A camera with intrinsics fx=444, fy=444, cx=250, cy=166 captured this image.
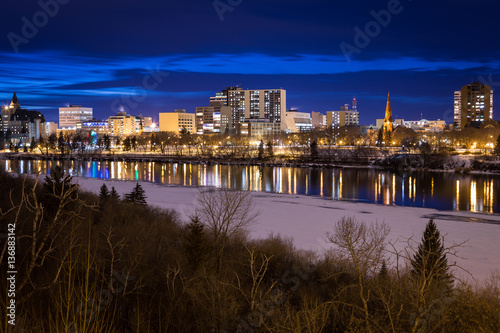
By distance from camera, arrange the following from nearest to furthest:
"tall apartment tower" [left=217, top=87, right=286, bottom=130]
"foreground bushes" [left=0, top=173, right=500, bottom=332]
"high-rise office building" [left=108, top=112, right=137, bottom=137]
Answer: "foreground bushes" [left=0, top=173, right=500, bottom=332], "tall apartment tower" [left=217, top=87, right=286, bottom=130], "high-rise office building" [left=108, top=112, right=137, bottom=137]

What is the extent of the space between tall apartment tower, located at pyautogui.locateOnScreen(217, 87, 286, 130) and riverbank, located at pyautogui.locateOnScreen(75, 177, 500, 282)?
4024 inches

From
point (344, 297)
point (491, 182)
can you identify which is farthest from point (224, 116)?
point (344, 297)

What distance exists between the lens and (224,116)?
130m

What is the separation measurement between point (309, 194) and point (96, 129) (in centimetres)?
11905

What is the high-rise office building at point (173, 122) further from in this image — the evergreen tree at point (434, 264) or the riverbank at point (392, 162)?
the evergreen tree at point (434, 264)

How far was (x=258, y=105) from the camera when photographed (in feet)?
431

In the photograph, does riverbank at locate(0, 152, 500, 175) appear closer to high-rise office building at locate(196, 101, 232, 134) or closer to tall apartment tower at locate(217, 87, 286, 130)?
high-rise office building at locate(196, 101, 232, 134)

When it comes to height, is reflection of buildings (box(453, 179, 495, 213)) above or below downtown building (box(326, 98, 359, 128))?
below

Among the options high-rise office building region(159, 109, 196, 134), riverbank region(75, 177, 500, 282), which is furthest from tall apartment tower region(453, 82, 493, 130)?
riverbank region(75, 177, 500, 282)

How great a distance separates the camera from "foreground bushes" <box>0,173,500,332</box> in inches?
305

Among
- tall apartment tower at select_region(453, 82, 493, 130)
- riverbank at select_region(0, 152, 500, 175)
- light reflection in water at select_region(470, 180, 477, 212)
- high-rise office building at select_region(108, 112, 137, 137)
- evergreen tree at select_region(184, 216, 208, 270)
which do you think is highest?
tall apartment tower at select_region(453, 82, 493, 130)

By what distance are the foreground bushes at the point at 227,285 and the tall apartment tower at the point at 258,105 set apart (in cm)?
11356

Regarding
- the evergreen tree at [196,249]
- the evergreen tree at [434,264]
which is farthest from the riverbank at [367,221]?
the evergreen tree at [196,249]

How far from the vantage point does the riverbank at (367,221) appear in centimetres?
1371
